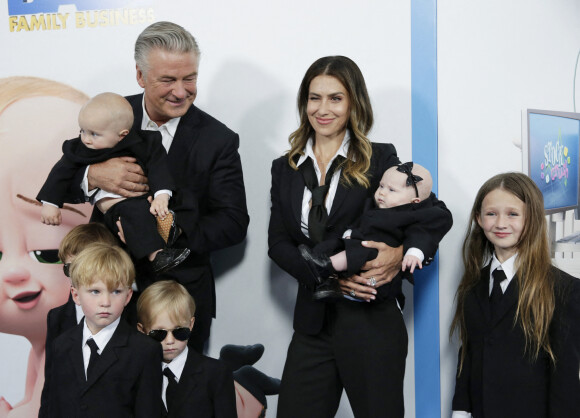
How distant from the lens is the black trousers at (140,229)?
2.81 m

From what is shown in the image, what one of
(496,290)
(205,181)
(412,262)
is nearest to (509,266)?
(496,290)

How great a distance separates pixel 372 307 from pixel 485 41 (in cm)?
163

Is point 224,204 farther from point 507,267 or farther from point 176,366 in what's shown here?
point 507,267

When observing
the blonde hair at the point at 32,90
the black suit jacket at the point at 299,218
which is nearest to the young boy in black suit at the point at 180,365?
the black suit jacket at the point at 299,218

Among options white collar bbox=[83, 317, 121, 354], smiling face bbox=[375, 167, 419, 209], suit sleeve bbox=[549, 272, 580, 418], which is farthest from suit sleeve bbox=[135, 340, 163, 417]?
suit sleeve bbox=[549, 272, 580, 418]

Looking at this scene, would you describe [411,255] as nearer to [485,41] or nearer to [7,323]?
[485,41]

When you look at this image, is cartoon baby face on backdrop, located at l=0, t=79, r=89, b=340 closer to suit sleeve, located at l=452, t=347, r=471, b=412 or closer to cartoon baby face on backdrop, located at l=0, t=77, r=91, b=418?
cartoon baby face on backdrop, located at l=0, t=77, r=91, b=418

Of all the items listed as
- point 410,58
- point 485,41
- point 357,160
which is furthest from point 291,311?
point 485,41

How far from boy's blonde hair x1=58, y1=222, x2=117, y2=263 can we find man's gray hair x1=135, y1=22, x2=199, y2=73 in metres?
A: 0.76

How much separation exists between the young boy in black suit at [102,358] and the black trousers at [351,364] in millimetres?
618

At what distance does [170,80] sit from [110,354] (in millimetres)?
1223

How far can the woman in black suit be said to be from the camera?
2768mm

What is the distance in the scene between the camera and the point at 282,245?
2.93 metres

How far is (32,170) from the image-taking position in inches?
151
